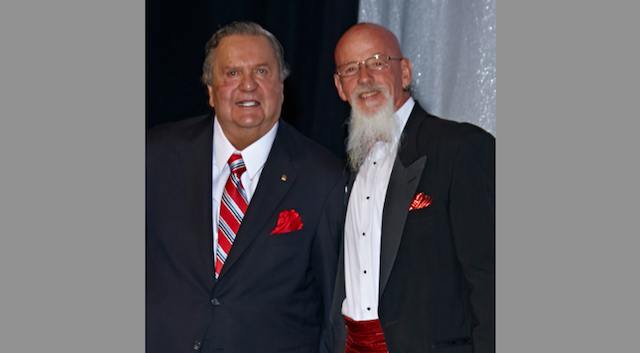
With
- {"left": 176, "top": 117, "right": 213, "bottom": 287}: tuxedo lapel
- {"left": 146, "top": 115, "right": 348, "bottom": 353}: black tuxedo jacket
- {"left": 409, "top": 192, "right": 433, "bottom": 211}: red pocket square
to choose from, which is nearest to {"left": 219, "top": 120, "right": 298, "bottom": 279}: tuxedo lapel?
{"left": 146, "top": 115, "right": 348, "bottom": 353}: black tuxedo jacket

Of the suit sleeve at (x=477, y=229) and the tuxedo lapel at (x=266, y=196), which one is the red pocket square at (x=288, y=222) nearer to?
the tuxedo lapel at (x=266, y=196)

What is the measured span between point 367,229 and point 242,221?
0.46 m

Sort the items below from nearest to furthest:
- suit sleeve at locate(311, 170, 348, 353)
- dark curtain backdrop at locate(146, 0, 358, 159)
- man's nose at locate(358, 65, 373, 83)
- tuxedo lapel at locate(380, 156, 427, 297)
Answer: tuxedo lapel at locate(380, 156, 427, 297) → man's nose at locate(358, 65, 373, 83) → suit sleeve at locate(311, 170, 348, 353) → dark curtain backdrop at locate(146, 0, 358, 159)

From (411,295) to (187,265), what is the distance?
0.83m

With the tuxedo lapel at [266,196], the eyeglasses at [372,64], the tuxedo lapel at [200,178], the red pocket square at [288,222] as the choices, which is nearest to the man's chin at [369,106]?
the eyeglasses at [372,64]

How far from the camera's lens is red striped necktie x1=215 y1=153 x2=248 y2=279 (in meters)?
2.18

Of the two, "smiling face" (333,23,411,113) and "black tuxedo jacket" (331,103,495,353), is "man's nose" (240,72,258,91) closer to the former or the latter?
A: "smiling face" (333,23,411,113)

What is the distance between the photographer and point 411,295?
1.95 meters

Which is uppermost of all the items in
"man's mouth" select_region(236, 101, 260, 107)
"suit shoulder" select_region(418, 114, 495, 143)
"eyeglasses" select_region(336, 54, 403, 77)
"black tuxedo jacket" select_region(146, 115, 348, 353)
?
"eyeglasses" select_region(336, 54, 403, 77)

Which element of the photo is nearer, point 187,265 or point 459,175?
point 459,175

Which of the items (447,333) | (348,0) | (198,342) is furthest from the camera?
(348,0)

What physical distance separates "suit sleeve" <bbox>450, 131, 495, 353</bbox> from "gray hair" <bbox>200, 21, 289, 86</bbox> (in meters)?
0.80

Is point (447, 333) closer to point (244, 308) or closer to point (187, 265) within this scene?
point (244, 308)

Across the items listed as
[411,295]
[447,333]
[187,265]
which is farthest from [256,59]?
[447,333]
